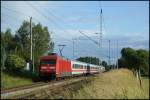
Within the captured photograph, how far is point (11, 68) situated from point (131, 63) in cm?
7812

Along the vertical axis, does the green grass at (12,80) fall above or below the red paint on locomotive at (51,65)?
below

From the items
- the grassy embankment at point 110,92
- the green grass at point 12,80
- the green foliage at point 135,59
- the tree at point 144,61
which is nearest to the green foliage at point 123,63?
the green foliage at point 135,59

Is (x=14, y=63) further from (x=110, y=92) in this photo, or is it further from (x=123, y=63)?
(x=123, y=63)

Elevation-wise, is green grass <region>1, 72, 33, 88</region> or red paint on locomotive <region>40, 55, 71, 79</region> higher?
red paint on locomotive <region>40, 55, 71, 79</region>

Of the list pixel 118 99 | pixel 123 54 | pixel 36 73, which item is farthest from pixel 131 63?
pixel 118 99

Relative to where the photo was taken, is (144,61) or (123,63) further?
(123,63)

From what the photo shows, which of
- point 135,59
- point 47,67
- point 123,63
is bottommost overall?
point 123,63

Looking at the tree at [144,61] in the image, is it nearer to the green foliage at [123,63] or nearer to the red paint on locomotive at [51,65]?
the green foliage at [123,63]

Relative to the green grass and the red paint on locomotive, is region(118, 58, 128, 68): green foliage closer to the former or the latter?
the red paint on locomotive

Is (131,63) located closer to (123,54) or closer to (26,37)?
(123,54)

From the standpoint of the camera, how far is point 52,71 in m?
50.3

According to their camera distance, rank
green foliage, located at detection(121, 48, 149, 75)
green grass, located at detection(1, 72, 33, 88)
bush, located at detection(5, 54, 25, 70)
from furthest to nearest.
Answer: green foliage, located at detection(121, 48, 149, 75) → bush, located at detection(5, 54, 25, 70) → green grass, located at detection(1, 72, 33, 88)

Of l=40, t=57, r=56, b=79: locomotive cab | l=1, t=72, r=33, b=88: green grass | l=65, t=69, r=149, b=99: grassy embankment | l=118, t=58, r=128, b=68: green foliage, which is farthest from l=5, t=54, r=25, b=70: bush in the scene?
l=118, t=58, r=128, b=68: green foliage

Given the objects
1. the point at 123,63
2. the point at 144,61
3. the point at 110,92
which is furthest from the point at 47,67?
the point at 123,63
